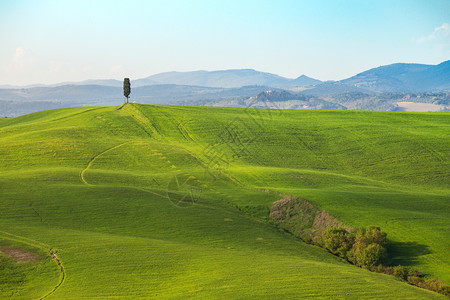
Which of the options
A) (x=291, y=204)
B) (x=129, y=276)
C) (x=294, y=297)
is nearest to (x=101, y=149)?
(x=291, y=204)

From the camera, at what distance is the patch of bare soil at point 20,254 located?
32.4 metres

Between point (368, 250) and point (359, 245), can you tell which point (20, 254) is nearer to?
point (359, 245)

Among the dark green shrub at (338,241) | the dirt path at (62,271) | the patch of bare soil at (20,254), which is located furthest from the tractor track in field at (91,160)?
the dark green shrub at (338,241)

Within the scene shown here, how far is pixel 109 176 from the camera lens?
58656 mm

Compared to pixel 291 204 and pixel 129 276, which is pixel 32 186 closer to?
pixel 129 276

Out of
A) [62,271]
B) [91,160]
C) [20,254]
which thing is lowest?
[62,271]

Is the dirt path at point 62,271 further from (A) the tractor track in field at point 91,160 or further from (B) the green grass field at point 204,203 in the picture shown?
(A) the tractor track in field at point 91,160

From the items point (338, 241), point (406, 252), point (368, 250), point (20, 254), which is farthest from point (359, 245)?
point (20, 254)

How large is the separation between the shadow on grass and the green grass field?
0.63 feet

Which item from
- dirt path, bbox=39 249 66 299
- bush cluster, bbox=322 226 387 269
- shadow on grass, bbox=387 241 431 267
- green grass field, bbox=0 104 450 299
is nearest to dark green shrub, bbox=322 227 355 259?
bush cluster, bbox=322 226 387 269

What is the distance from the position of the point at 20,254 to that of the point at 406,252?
37.8 m

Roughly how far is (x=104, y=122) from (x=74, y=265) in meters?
71.1

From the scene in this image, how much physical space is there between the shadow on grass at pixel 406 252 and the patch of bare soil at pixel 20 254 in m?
34.4

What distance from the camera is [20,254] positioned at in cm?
3297
